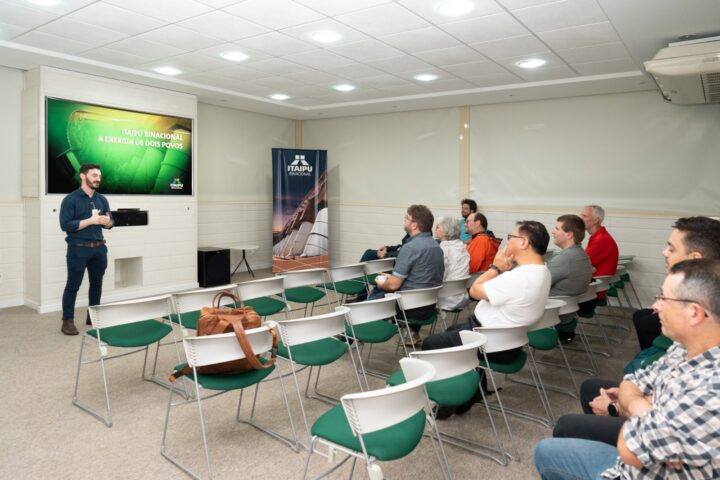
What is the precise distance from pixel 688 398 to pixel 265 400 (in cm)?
292

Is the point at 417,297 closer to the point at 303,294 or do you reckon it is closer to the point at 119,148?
the point at 303,294

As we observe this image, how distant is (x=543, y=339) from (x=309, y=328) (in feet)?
5.76

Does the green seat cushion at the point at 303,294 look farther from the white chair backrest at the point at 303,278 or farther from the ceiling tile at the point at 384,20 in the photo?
the ceiling tile at the point at 384,20

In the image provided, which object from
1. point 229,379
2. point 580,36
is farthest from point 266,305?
point 580,36

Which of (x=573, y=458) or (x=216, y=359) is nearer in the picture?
(x=573, y=458)

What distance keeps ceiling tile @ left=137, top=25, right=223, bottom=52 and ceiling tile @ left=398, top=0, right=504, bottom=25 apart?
6.82 feet

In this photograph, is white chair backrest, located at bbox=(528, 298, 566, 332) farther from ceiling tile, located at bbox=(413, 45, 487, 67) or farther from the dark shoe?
the dark shoe

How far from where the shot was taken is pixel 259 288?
447cm

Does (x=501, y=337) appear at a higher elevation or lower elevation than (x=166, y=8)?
lower

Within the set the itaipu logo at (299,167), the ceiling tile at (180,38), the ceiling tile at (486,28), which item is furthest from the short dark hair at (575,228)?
the itaipu logo at (299,167)

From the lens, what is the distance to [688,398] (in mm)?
1409

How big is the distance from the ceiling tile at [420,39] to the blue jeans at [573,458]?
3.84 m

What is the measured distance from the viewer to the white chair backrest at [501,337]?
9.68 feet

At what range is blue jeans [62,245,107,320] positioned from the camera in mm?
5332
